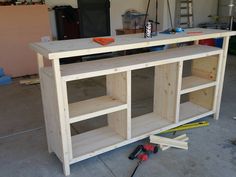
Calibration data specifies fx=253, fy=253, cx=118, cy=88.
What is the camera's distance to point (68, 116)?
1713 millimetres

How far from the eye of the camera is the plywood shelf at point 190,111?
248 centimetres

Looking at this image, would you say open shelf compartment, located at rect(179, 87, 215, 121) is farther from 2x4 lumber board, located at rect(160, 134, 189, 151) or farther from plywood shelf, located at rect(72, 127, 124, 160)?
plywood shelf, located at rect(72, 127, 124, 160)

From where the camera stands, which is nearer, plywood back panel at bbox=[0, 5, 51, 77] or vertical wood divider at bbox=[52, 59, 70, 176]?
vertical wood divider at bbox=[52, 59, 70, 176]

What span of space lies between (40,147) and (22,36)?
2.56 meters

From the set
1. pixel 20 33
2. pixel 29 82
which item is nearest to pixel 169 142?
pixel 29 82

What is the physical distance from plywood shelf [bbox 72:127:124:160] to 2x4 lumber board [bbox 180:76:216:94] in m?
0.74

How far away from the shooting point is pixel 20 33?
414 cm

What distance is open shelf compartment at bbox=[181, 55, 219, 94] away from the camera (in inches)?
93.5

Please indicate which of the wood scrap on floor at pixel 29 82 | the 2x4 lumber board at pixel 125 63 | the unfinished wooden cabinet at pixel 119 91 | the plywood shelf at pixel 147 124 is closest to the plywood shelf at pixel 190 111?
the unfinished wooden cabinet at pixel 119 91

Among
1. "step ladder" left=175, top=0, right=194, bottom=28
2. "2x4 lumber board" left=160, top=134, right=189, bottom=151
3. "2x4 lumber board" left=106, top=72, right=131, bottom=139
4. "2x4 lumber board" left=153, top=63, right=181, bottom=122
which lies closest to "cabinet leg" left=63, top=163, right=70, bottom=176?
"2x4 lumber board" left=106, top=72, right=131, bottom=139

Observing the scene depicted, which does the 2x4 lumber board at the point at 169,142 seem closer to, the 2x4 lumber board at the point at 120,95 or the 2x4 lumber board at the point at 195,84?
the 2x4 lumber board at the point at 120,95

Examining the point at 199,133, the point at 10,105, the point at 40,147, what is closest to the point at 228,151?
the point at 199,133

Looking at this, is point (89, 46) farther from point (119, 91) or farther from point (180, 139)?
point (180, 139)

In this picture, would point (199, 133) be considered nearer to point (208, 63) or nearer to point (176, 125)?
point (176, 125)
